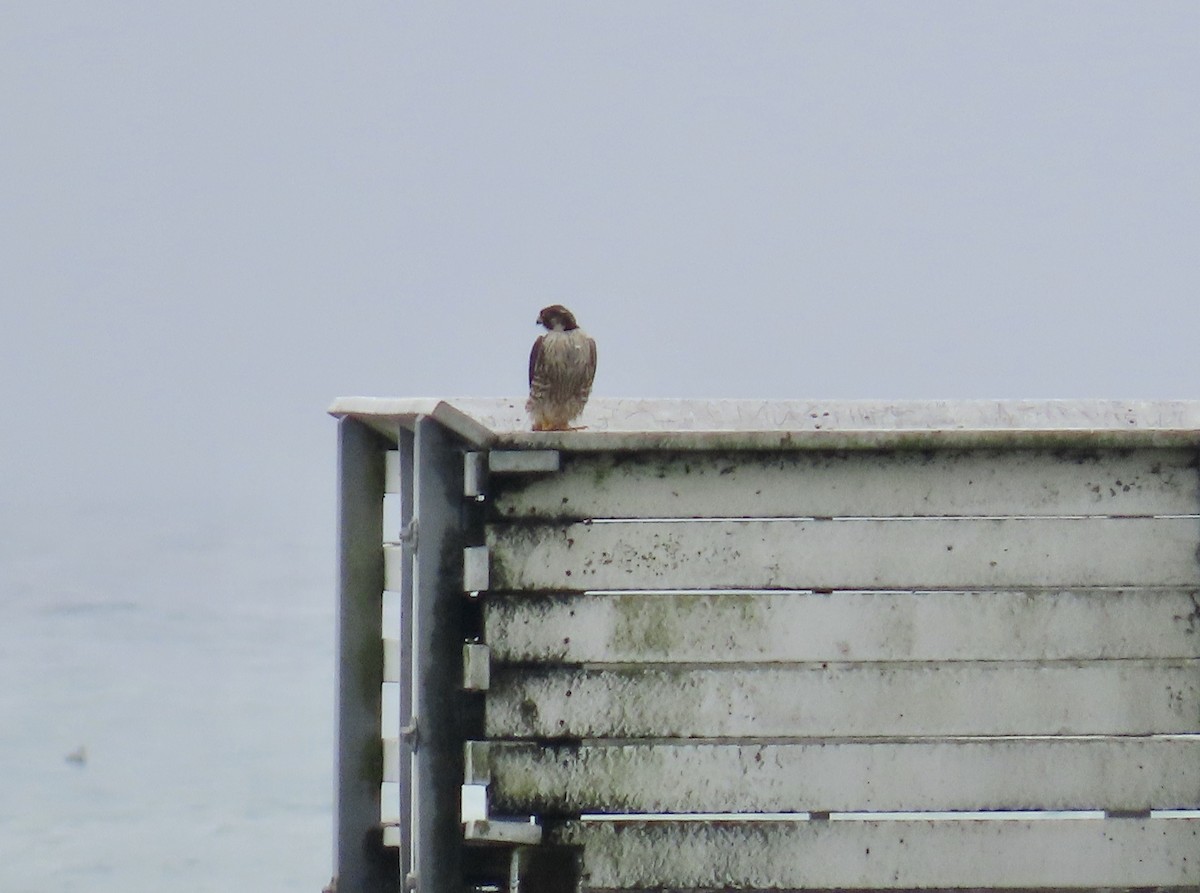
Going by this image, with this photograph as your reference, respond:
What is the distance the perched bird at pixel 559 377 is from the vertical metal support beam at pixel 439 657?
35 cm

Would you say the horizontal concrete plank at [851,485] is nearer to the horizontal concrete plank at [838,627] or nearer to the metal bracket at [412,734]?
the horizontal concrete plank at [838,627]

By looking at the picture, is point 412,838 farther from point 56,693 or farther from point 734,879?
point 56,693

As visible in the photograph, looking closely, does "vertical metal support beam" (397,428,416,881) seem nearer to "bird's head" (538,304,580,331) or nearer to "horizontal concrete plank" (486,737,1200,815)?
"horizontal concrete plank" (486,737,1200,815)

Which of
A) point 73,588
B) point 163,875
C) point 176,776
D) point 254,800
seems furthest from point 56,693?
point 73,588

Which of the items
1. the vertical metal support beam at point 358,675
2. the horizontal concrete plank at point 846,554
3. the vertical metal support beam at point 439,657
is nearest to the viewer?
the vertical metal support beam at point 439,657

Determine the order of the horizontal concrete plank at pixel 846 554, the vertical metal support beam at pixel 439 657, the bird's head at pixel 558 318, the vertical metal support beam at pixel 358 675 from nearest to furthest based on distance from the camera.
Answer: the vertical metal support beam at pixel 439 657
the horizontal concrete plank at pixel 846 554
the vertical metal support beam at pixel 358 675
the bird's head at pixel 558 318

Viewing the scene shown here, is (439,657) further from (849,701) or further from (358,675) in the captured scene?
(849,701)

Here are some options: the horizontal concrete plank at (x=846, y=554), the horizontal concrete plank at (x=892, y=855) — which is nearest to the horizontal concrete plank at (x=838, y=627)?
the horizontal concrete plank at (x=846, y=554)

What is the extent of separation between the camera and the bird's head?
4.05 m

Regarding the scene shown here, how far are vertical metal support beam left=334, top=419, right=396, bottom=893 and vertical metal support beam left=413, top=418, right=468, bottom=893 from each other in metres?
0.31

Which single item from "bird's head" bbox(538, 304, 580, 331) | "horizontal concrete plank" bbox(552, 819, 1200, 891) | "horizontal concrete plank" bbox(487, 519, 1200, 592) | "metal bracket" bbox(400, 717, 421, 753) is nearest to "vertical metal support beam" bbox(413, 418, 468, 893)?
"metal bracket" bbox(400, 717, 421, 753)

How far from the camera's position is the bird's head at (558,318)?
4051 mm

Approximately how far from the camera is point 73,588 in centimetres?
4247

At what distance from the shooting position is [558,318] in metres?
4.08
